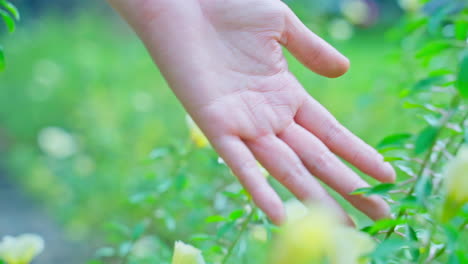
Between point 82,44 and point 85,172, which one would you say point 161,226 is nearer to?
point 85,172

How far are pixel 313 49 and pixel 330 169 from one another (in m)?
0.32

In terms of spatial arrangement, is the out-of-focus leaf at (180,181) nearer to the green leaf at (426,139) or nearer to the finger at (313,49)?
the finger at (313,49)

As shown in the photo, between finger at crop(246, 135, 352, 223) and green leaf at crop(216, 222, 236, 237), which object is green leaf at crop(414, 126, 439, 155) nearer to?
finger at crop(246, 135, 352, 223)

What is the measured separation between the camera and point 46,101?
135 inches

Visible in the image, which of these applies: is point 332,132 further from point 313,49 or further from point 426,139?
point 426,139

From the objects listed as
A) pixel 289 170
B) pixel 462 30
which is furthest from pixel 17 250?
pixel 462 30

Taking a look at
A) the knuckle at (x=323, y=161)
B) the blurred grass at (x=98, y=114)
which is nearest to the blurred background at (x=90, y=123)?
the blurred grass at (x=98, y=114)

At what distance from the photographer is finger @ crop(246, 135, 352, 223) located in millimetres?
974

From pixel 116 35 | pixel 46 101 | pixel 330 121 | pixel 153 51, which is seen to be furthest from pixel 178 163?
pixel 116 35

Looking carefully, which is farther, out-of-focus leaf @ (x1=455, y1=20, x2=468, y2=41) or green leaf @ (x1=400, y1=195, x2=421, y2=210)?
out-of-focus leaf @ (x1=455, y1=20, x2=468, y2=41)

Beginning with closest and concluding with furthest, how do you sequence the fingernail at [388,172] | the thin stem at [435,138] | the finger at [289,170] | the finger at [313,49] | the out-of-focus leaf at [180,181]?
the thin stem at [435,138]
the finger at [289,170]
the fingernail at [388,172]
the finger at [313,49]
the out-of-focus leaf at [180,181]

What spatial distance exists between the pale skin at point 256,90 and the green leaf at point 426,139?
22 cm

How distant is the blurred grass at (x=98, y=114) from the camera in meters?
2.47

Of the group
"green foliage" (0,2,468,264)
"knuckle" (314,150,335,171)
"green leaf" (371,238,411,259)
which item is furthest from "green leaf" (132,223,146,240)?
"green leaf" (371,238,411,259)
